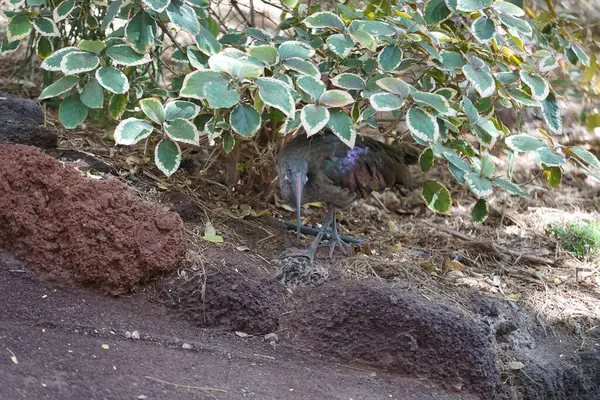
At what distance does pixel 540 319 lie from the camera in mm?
4133

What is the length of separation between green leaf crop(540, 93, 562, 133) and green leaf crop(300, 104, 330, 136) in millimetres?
1303

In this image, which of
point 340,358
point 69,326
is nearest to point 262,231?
point 340,358

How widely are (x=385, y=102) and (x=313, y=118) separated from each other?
37cm

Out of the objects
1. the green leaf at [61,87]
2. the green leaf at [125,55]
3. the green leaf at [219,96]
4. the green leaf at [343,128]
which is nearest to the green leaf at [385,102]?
the green leaf at [343,128]

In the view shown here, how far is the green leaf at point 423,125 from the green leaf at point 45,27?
1986mm

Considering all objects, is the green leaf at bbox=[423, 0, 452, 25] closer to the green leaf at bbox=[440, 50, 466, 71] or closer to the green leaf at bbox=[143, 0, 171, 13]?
the green leaf at bbox=[440, 50, 466, 71]

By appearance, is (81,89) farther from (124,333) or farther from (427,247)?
(427,247)

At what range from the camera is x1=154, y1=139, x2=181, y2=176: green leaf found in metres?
3.72

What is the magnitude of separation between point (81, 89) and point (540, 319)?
2789 mm

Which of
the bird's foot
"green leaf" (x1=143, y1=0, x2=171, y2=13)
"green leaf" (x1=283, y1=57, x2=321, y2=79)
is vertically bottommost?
the bird's foot

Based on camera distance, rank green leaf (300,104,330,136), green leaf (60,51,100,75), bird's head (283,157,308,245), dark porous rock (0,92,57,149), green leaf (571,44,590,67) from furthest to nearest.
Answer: green leaf (571,44,590,67), dark porous rock (0,92,57,149), bird's head (283,157,308,245), green leaf (60,51,100,75), green leaf (300,104,330,136)

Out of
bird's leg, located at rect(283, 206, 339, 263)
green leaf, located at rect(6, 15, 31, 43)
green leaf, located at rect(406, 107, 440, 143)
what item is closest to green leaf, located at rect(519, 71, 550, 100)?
green leaf, located at rect(406, 107, 440, 143)

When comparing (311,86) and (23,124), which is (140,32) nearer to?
(311,86)

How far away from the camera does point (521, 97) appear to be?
4023mm
